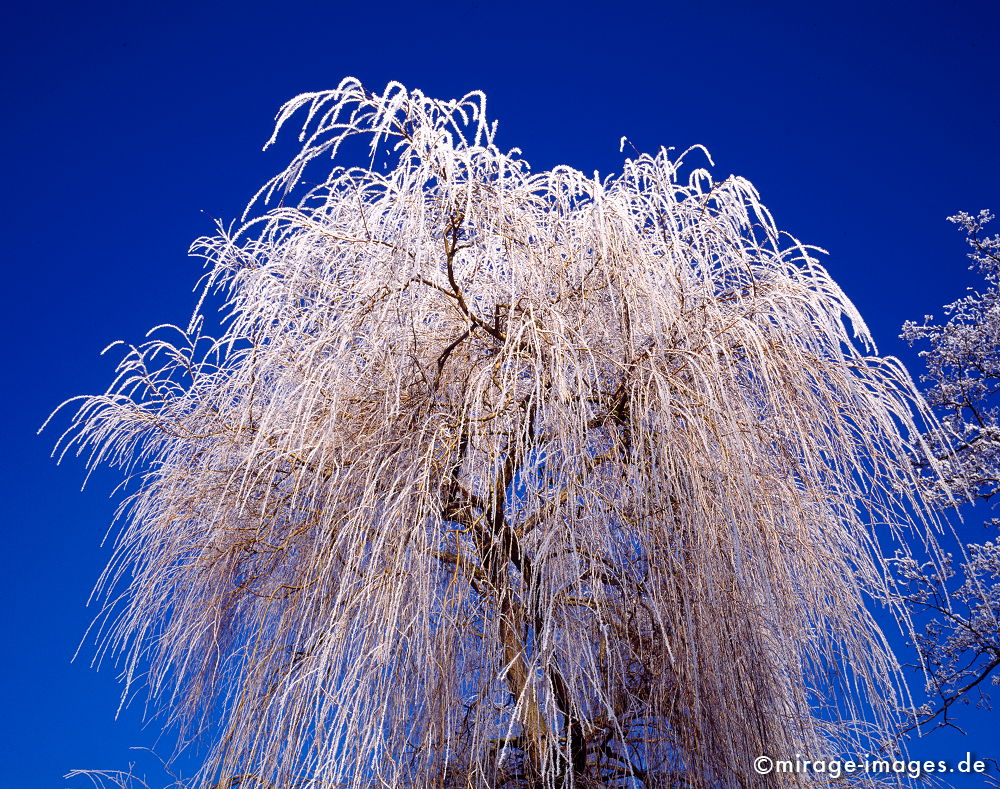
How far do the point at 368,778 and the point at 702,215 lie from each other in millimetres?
1857

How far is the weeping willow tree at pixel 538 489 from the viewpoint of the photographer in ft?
6.99

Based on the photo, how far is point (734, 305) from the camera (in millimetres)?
2590

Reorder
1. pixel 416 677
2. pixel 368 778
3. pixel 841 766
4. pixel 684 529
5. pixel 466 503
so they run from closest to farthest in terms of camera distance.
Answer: pixel 368 778 → pixel 416 677 → pixel 684 529 → pixel 466 503 → pixel 841 766

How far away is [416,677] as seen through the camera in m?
2.09

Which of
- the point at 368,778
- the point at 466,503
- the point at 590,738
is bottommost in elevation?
the point at 368,778

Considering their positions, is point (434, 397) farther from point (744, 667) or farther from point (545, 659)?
point (744, 667)

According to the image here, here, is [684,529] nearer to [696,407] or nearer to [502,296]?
[696,407]

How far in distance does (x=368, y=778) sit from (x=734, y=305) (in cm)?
172

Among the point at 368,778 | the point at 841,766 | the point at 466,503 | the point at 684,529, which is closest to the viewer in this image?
the point at 368,778

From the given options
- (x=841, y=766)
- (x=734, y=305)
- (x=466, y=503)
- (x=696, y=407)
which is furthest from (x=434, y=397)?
(x=841, y=766)

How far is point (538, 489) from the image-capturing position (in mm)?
2164

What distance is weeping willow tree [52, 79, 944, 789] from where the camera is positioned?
2.13 meters

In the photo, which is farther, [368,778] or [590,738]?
[590,738]

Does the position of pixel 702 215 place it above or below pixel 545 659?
above
